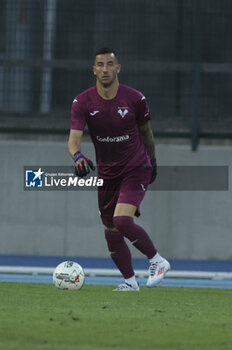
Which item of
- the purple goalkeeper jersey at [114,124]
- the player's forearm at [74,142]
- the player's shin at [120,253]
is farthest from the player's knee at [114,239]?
the player's forearm at [74,142]

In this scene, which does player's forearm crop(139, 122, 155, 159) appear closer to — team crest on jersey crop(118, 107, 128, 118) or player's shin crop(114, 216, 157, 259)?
team crest on jersey crop(118, 107, 128, 118)

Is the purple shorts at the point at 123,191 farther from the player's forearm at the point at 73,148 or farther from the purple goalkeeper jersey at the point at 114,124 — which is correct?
the player's forearm at the point at 73,148

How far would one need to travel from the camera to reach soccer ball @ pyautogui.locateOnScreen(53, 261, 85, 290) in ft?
31.8

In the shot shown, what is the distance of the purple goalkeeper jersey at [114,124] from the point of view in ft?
30.5

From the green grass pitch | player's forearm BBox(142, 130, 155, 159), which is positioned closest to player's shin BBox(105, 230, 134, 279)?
the green grass pitch

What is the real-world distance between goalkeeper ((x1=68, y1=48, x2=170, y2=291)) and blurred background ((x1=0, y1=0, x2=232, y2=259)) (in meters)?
6.55

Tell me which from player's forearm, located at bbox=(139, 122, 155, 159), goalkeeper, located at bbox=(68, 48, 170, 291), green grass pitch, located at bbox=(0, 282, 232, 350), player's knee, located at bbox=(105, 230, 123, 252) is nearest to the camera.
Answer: green grass pitch, located at bbox=(0, 282, 232, 350)

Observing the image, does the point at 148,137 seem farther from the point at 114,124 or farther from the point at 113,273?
the point at 113,273

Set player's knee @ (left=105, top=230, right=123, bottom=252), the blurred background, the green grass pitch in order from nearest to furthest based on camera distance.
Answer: the green grass pitch < player's knee @ (left=105, top=230, right=123, bottom=252) < the blurred background

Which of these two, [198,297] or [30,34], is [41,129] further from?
[198,297]

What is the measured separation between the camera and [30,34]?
16266mm

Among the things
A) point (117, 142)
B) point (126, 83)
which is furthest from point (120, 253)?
point (126, 83)

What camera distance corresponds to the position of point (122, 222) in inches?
363

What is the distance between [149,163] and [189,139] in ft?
22.2
